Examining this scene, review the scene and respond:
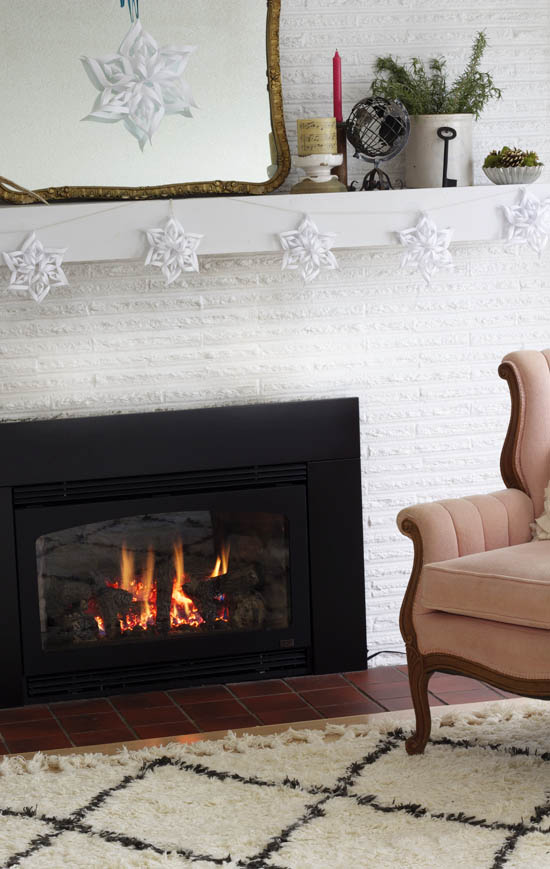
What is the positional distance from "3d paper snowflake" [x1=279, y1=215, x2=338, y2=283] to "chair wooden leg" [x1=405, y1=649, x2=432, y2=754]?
1130mm

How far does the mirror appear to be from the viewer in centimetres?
322

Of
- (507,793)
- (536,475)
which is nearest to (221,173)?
(536,475)

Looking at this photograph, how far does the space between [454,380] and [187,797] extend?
1.64 metres

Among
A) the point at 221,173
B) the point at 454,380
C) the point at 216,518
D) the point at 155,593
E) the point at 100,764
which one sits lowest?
the point at 100,764

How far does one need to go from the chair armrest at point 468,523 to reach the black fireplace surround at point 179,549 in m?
0.65

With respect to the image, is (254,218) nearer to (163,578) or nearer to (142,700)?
(163,578)

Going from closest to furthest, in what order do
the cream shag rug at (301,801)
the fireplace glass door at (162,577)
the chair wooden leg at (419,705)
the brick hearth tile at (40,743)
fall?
the cream shag rug at (301,801) < the chair wooden leg at (419,705) < the brick hearth tile at (40,743) < the fireplace glass door at (162,577)

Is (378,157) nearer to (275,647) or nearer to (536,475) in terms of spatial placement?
(536,475)

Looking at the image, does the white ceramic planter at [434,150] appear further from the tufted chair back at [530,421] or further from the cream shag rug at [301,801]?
the cream shag rug at [301,801]

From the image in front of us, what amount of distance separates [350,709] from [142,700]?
0.63m

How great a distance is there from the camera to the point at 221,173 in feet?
11.0

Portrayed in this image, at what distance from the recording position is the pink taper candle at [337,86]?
10.8ft

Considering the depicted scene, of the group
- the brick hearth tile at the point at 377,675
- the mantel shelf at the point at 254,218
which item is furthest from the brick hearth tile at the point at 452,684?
the mantel shelf at the point at 254,218

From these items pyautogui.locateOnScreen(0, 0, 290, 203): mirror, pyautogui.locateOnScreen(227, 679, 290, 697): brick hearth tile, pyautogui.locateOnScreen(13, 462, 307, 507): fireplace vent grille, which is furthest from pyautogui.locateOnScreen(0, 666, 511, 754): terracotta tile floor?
pyautogui.locateOnScreen(0, 0, 290, 203): mirror
